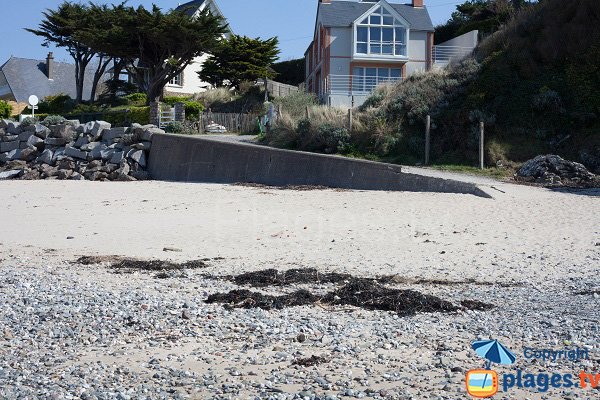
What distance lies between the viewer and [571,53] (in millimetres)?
25250

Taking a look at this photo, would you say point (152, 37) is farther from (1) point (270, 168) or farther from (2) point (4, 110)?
(1) point (270, 168)

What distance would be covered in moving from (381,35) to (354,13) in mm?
2652

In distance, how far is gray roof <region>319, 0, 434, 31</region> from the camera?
1718 inches

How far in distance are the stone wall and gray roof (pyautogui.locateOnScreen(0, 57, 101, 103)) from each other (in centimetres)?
3024

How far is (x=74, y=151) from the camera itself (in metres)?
25.4

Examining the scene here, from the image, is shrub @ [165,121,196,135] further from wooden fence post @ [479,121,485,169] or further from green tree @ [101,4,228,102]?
wooden fence post @ [479,121,485,169]

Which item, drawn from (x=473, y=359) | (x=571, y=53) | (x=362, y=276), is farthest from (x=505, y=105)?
(x=473, y=359)

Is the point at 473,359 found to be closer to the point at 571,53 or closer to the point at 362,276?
the point at 362,276

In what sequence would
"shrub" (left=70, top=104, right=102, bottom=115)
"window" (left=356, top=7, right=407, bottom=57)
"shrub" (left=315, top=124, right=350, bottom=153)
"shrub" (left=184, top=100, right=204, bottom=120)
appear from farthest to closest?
"window" (left=356, top=7, right=407, bottom=57) → "shrub" (left=70, top=104, right=102, bottom=115) → "shrub" (left=184, top=100, right=204, bottom=120) → "shrub" (left=315, top=124, right=350, bottom=153)

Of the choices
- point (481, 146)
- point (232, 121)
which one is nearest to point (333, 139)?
point (481, 146)

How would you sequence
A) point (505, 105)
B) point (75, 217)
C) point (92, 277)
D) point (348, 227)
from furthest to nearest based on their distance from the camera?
point (505, 105) → point (75, 217) → point (348, 227) → point (92, 277)

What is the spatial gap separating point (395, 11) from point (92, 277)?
123 feet

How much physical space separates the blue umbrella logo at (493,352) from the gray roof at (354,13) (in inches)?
1535

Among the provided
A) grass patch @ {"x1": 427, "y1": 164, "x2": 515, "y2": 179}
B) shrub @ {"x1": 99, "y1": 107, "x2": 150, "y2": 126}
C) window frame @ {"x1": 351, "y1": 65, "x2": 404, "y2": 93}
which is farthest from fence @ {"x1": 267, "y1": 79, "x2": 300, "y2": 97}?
grass patch @ {"x1": 427, "y1": 164, "x2": 515, "y2": 179}
